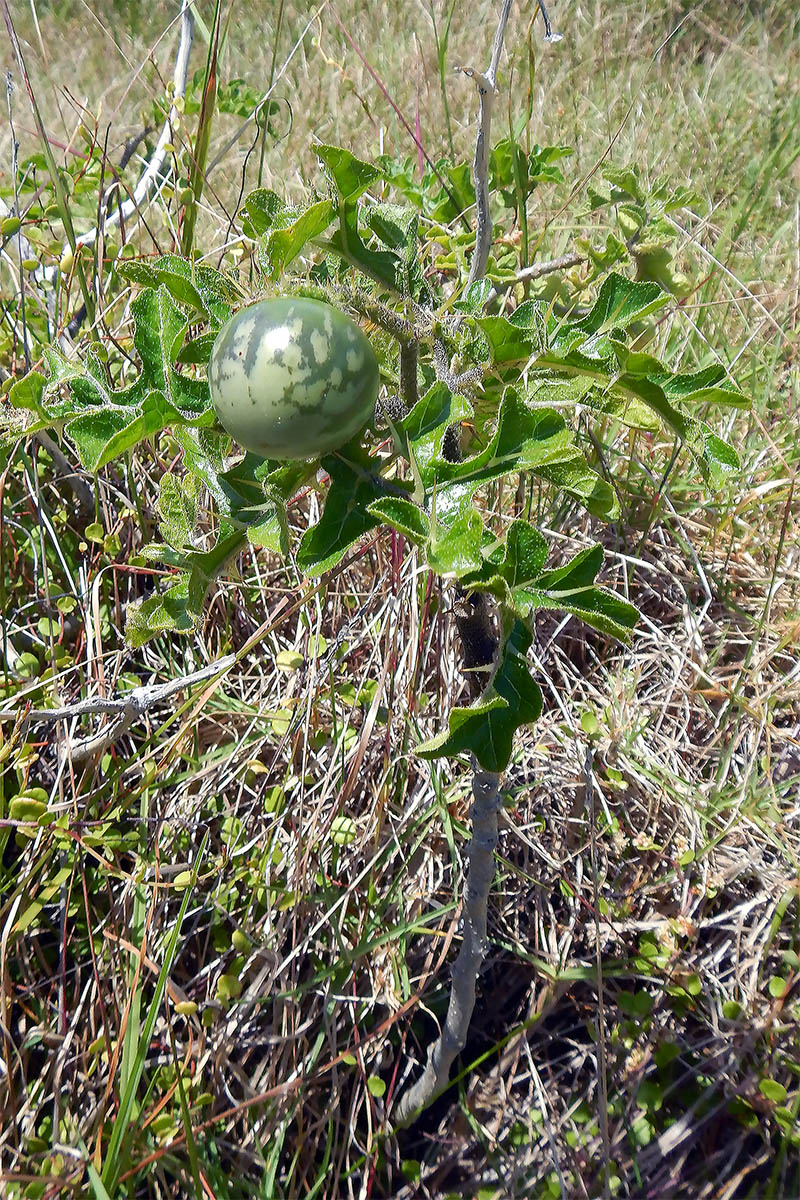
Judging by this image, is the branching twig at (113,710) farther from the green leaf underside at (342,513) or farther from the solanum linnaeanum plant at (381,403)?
the green leaf underside at (342,513)

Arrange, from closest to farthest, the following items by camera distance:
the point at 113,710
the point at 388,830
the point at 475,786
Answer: the point at 475,786, the point at 113,710, the point at 388,830

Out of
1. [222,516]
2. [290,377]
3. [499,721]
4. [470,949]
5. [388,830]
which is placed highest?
[290,377]

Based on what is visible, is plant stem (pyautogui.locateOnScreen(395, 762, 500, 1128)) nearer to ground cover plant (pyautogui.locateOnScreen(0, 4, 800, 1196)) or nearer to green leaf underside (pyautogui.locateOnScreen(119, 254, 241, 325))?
ground cover plant (pyautogui.locateOnScreen(0, 4, 800, 1196))

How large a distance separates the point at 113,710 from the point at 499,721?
791 mm

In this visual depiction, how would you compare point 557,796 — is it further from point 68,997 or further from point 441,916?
point 68,997

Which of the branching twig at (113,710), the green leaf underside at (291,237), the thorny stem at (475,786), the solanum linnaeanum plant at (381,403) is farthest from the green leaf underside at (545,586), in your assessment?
the branching twig at (113,710)

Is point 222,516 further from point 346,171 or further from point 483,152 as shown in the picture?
point 483,152

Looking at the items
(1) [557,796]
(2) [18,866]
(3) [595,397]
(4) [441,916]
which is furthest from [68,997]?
(3) [595,397]

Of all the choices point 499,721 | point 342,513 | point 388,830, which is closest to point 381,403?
point 342,513

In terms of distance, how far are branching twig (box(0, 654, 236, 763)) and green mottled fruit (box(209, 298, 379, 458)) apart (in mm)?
615

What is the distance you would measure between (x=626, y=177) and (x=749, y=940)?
1.34 m

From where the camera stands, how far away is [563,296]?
148 centimetres

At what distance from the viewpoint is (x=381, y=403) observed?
2.74ft

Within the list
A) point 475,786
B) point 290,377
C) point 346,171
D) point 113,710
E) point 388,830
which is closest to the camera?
point 290,377
